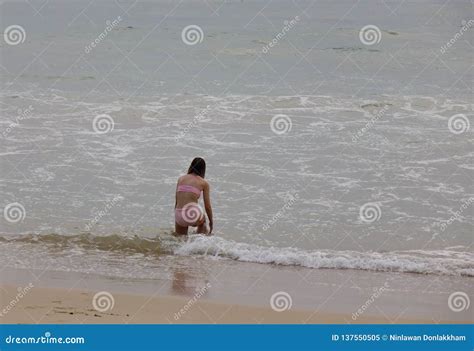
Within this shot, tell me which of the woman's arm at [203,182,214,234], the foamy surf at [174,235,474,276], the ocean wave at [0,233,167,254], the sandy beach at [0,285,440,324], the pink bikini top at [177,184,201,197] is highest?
the pink bikini top at [177,184,201,197]

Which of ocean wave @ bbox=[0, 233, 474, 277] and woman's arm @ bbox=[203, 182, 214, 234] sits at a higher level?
woman's arm @ bbox=[203, 182, 214, 234]

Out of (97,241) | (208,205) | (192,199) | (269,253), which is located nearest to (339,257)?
Answer: (269,253)

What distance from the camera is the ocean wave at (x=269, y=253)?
9.34 m

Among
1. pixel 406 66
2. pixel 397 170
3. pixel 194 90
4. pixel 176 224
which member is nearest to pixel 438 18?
pixel 406 66

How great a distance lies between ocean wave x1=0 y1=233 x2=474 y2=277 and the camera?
30.7 feet

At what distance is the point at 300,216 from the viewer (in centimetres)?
1107

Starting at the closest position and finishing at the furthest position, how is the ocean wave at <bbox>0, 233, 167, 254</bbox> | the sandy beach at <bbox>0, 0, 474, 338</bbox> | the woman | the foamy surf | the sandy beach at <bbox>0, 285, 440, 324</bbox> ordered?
the sandy beach at <bbox>0, 285, 440, 324</bbox> → the sandy beach at <bbox>0, 0, 474, 338</bbox> → the foamy surf → the ocean wave at <bbox>0, 233, 167, 254</bbox> → the woman

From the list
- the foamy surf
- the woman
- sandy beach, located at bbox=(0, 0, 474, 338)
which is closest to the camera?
sandy beach, located at bbox=(0, 0, 474, 338)

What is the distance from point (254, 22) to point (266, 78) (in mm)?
10209

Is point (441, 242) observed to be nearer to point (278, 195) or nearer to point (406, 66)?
point (278, 195)

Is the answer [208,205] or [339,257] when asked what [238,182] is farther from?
[339,257]

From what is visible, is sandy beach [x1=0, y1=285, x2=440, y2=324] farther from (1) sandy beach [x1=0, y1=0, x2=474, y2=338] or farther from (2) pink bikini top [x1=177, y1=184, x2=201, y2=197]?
(2) pink bikini top [x1=177, y1=184, x2=201, y2=197]

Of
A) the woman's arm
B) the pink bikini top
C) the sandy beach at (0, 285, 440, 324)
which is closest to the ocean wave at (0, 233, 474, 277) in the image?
the woman's arm

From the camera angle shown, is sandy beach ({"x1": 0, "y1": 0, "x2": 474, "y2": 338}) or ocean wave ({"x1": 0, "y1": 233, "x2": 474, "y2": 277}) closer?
sandy beach ({"x1": 0, "y1": 0, "x2": 474, "y2": 338})
